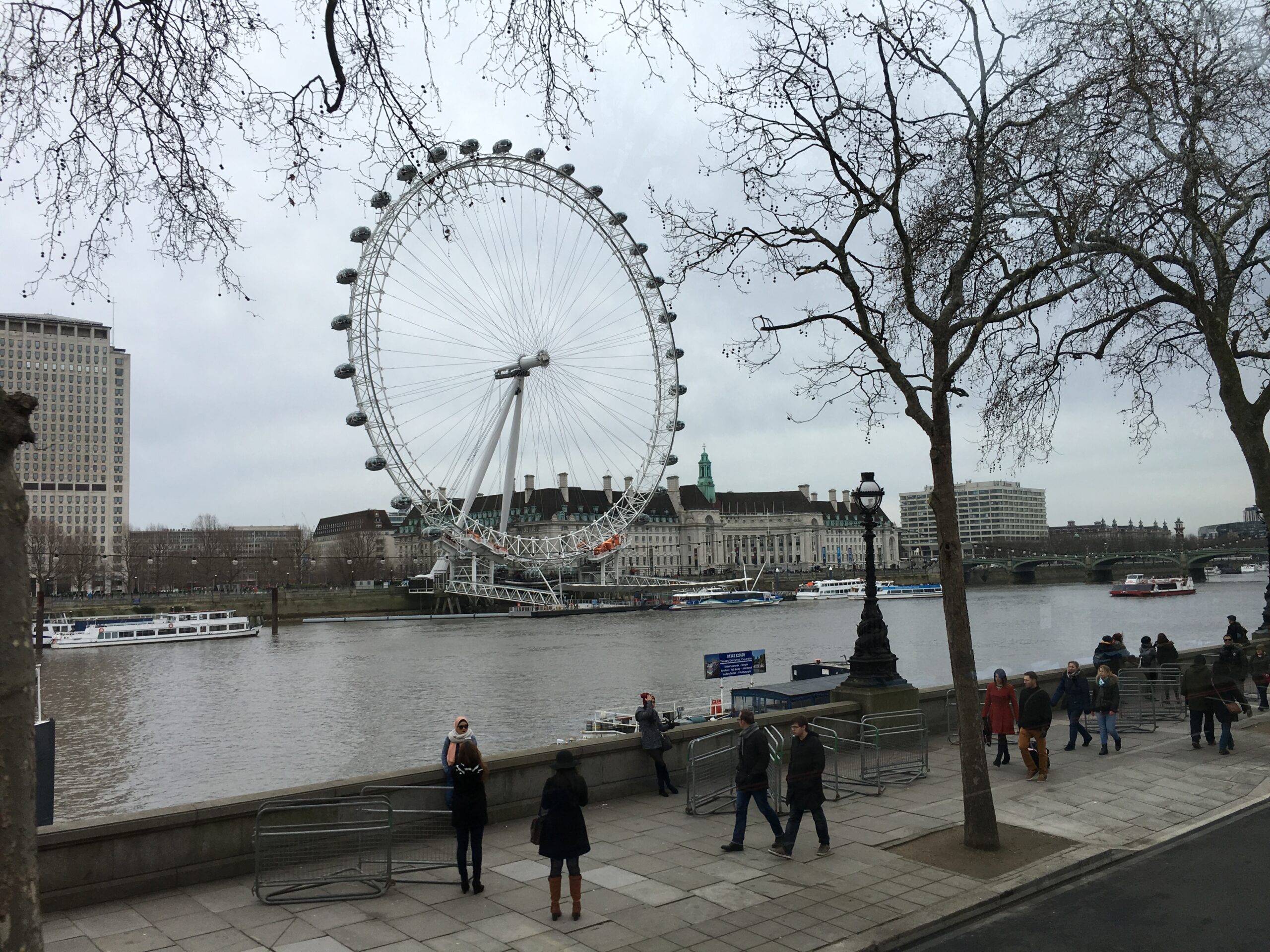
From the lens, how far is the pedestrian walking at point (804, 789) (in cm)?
896

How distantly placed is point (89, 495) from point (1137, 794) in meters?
157

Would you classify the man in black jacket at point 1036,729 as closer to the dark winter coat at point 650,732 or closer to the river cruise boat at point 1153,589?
the dark winter coat at point 650,732

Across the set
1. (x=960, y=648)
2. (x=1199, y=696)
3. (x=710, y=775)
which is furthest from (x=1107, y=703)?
(x=710, y=775)

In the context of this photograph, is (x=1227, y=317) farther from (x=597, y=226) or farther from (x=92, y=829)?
(x=597, y=226)

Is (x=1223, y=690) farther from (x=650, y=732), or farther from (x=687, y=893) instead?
(x=687, y=893)

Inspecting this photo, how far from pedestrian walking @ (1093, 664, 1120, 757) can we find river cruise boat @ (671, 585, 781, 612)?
95.2 metres

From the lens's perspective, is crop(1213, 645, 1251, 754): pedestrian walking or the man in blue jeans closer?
the man in blue jeans

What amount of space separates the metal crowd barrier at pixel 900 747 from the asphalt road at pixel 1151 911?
341cm

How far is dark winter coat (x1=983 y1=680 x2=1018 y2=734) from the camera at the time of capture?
1315cm

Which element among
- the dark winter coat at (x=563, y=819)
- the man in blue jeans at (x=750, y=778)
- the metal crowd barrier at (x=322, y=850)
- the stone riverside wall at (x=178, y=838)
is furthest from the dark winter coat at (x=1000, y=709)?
the metal crowd barrier at (x=322, y=850)

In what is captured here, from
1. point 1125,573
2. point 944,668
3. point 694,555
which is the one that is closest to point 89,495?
point 694,555

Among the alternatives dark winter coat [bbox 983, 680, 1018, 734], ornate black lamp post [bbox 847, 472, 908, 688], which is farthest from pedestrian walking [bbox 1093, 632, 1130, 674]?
ornate black lamp post [bbox 847, 472, 908, 688]

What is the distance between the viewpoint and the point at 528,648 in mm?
58406

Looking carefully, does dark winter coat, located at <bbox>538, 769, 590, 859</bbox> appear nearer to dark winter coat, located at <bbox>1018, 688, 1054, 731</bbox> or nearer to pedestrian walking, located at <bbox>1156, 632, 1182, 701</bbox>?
dark winter coat, located at <bbox>1018, 688, 1054, 731</bbox>
